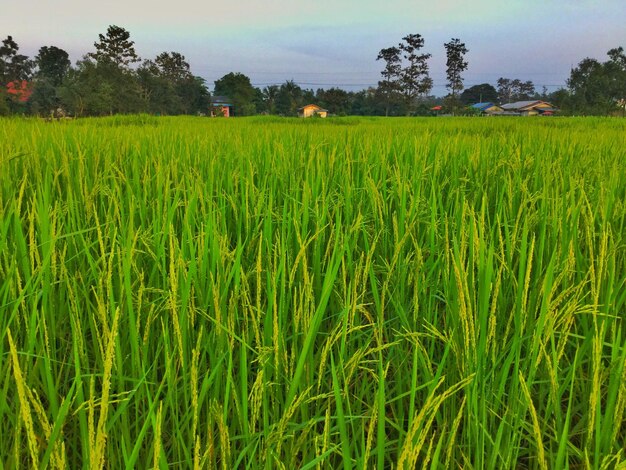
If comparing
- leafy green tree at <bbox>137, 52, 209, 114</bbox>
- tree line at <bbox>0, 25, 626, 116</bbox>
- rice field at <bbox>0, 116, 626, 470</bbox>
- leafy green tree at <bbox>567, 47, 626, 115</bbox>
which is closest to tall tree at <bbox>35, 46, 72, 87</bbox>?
tree line at <bbox>0, 25, 626, 116</bbox>

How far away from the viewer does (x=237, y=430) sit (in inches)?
29.2

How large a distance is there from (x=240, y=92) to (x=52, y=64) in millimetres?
31250

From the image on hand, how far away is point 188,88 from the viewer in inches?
2063

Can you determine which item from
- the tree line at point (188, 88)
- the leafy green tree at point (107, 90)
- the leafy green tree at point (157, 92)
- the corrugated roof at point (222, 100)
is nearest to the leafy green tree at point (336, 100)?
the tree line at point (188, 88)

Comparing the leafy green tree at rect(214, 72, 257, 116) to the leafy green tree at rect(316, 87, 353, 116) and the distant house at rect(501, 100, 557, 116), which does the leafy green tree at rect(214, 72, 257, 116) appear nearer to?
the leafy green tree at rect(316, 87, 353, 116)

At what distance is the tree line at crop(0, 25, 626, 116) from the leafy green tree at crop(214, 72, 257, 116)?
122mm

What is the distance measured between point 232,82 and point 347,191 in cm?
6150

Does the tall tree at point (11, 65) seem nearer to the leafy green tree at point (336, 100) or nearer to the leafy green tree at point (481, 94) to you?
the leafy green tree at point (336, 100)

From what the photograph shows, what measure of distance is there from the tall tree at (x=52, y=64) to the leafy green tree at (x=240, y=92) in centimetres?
2414

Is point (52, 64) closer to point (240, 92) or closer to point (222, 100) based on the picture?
point (222, 100)

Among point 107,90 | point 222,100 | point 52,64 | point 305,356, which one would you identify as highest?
point 52,64

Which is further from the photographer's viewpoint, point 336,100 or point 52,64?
point 52,64

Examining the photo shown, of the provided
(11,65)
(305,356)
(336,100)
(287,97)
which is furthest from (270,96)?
(305,356)

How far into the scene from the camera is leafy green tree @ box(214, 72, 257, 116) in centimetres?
5300
